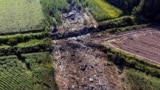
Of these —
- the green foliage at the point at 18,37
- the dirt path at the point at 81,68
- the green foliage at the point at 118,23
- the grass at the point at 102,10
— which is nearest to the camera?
the dirt path at the point at 81,68

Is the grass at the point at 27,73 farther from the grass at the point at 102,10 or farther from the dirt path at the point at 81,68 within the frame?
the grass at the point at 102,10

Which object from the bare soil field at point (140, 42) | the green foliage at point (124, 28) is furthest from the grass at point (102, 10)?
the bare soil field at point (140, 42)

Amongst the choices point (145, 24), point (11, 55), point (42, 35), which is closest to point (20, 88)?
point (11, 55)

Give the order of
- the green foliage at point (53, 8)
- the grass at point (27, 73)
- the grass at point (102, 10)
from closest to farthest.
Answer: the grass at point (27, 73) → the green foliage at point (53, 8) → the grass at point (102, 10)

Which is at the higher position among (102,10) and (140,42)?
(102,10)

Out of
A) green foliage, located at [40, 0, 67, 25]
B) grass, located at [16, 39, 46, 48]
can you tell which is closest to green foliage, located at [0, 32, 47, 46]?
grass, located at [16, 39, 46, 48]

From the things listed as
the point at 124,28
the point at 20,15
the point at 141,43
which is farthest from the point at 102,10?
the point at 20,15

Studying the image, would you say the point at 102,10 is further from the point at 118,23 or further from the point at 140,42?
the point at 140,42
